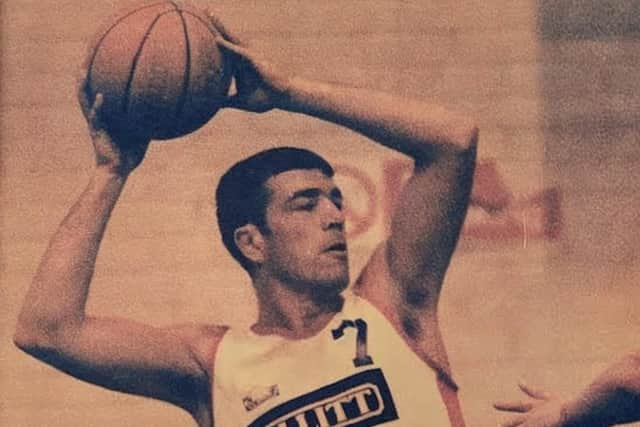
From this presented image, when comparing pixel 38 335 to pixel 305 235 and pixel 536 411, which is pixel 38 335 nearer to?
pixel 305 235

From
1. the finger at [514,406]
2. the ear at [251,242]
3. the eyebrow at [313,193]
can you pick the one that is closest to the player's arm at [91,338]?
the ear at [251,242]

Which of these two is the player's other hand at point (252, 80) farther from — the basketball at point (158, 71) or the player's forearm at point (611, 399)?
the player's forearm at point (611, 399)

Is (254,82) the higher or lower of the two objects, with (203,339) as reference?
higher

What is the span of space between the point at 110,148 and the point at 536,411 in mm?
680

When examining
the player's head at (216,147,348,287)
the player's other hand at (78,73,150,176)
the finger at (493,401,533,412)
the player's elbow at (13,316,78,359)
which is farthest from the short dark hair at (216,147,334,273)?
the finger at (493,401,533,412)

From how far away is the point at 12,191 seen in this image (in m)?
1.41

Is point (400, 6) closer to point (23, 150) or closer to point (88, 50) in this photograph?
point (88, 50)

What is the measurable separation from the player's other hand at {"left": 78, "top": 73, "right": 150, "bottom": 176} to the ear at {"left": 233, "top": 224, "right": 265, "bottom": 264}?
0.56 ft

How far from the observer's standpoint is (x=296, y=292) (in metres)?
1.38

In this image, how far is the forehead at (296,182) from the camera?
1.39 m

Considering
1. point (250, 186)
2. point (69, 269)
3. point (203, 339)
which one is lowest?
point (203, 339)

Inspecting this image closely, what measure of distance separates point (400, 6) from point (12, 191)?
606 mm

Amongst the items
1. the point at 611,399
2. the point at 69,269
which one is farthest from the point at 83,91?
the point at 611,399

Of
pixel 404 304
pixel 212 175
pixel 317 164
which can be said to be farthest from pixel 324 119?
pixel 404 304
